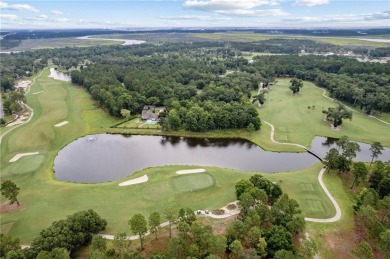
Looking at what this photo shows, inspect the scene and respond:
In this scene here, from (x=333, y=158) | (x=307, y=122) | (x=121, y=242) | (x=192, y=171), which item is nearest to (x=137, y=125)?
(x=192, y=171)

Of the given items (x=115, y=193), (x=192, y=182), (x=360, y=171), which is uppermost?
(x=360, y=171)

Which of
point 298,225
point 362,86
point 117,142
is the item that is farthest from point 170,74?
point 298,225

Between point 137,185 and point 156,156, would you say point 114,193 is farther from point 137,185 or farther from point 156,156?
point 156,156

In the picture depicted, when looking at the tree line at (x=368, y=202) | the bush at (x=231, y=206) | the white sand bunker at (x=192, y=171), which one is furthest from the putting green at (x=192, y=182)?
the tree line at (x=368, y=202)

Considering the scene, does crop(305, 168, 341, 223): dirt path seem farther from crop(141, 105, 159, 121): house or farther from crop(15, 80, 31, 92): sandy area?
crop(15, 80, 31, 92): sandy area

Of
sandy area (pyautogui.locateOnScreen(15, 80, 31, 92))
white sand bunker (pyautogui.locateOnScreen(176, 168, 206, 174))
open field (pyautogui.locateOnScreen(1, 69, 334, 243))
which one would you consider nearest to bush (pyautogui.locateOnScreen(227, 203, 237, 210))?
open field (pyautogui.locateOnScreen(1, 69, 334, 243))
